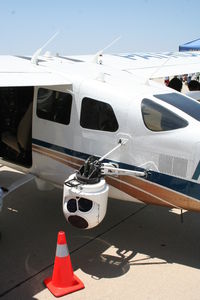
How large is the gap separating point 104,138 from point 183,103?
48.4 inches

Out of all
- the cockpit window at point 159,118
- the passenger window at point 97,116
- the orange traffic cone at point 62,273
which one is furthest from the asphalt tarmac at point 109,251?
the cockpit window at point 159,118

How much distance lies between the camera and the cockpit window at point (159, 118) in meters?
4.98

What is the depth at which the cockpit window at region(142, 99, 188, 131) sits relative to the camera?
4.98 meters

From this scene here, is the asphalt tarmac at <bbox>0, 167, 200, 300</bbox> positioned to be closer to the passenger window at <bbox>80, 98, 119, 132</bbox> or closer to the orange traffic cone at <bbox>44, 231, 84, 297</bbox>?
the orange traffic cone at <bbox>44, 231, 84, 297</bbox>

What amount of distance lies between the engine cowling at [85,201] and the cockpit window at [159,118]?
1027mm

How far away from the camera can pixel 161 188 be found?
505 centimetres

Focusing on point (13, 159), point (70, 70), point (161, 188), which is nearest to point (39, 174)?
point (13, 159)

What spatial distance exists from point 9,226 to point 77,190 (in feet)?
6.35

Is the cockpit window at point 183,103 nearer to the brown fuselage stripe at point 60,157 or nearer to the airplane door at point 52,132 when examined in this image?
the airplane door at point 52,132

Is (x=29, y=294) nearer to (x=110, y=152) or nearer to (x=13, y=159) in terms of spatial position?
(x=110, y=152)

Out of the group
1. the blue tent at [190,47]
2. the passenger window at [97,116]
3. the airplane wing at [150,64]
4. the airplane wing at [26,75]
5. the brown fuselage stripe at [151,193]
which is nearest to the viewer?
the brown fuselage stripe at [151,193]

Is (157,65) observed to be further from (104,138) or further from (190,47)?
(190,47)

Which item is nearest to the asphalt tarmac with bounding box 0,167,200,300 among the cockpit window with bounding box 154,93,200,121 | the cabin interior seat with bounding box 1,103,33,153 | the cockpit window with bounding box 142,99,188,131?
the cabin interior seat with bounding box 1,103,33,153

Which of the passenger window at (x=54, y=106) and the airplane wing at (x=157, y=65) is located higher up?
the airplane wing at (x=157, y=65)
